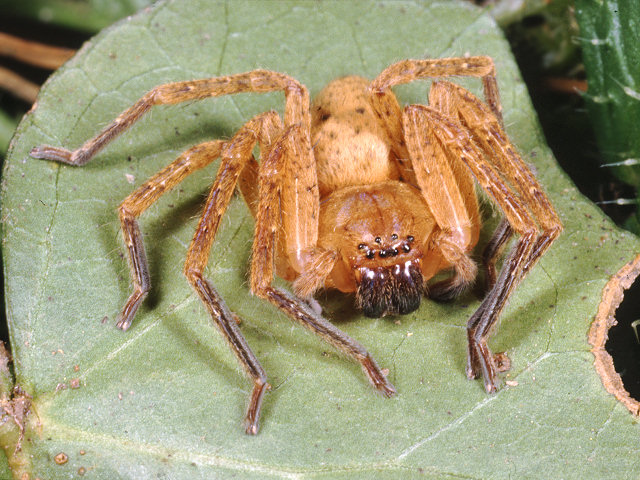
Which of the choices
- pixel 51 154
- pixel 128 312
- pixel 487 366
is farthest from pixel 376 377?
pixel 51 154

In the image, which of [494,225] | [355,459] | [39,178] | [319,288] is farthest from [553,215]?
[39,178]

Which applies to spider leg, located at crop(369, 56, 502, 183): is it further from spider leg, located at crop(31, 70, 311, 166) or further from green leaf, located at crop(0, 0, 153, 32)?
green leaf, located at crop(0, 0, 153, 32)

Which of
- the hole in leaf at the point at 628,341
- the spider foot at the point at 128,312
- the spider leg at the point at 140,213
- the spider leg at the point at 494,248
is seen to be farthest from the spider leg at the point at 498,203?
the spider foot at the point at 128,312

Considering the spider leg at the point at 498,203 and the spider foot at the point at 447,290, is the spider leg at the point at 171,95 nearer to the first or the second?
the spider leg at the point at 498,203

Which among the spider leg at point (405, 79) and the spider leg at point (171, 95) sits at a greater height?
the spider leg at point (171, 95)

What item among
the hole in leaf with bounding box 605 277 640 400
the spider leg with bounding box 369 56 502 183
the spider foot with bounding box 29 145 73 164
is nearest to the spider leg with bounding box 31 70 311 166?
the spider foot with bounding box 29 145 73 164
